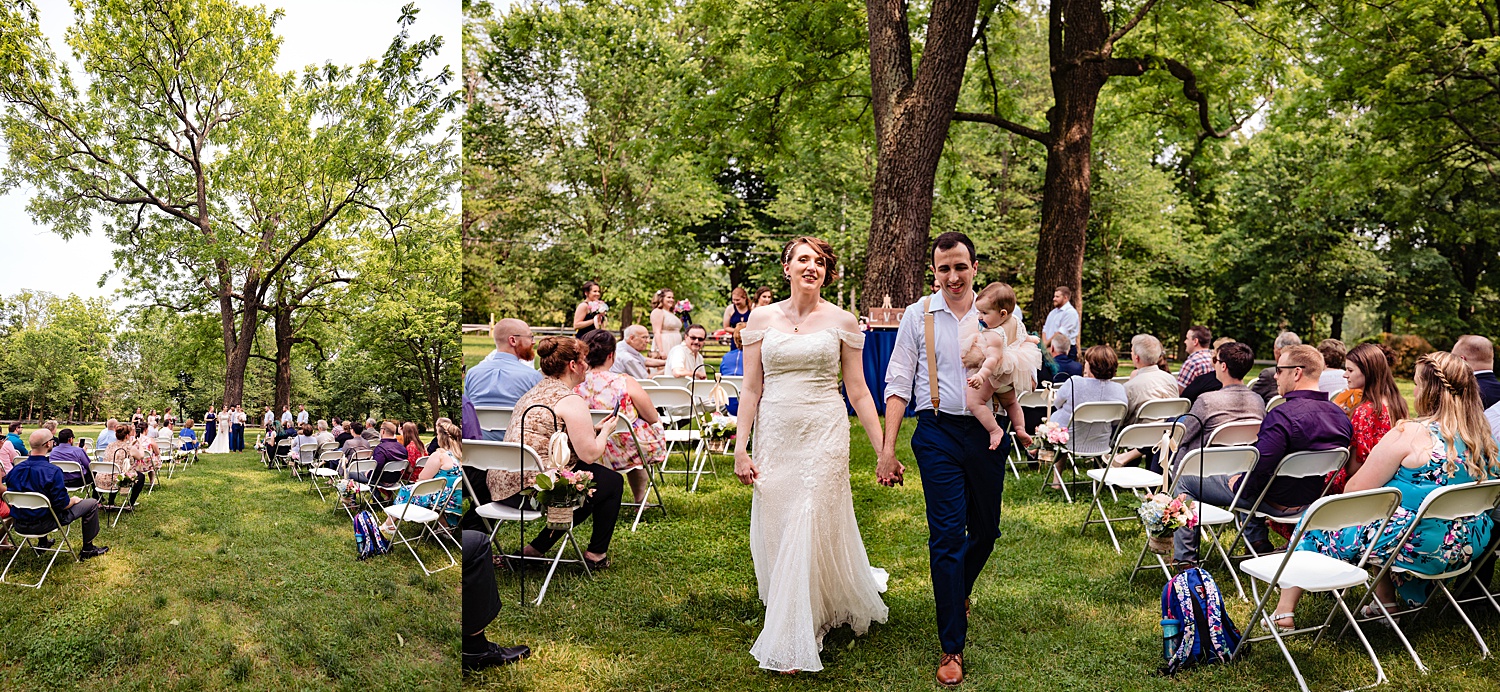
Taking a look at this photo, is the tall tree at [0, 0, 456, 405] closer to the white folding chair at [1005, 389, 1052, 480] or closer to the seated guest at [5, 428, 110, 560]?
the seated guest at [5, 428, 110, 560]

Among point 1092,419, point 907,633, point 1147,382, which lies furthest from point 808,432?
point 1147,382

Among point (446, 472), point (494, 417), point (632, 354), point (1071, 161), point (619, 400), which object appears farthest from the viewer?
point (1071, 161)

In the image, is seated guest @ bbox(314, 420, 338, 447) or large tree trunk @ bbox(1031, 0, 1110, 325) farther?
large tree trunk @ bbox(1031, 0, 1110, 325)

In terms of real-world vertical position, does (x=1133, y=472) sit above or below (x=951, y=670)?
above

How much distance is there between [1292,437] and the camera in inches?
184

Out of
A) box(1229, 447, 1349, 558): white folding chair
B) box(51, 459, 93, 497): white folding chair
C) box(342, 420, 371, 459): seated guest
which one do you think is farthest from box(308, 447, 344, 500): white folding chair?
box(1229, 447, 1349, 558): white folding chair

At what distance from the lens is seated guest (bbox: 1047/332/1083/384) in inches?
378

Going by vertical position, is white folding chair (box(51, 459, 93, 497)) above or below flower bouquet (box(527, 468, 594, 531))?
above

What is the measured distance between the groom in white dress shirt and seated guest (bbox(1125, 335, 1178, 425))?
3503 mm

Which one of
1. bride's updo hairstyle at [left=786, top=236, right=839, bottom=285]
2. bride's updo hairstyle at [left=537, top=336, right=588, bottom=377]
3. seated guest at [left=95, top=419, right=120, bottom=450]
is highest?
bride's updo hairstyle at [left=786, top=236, right=839, bottom=285]

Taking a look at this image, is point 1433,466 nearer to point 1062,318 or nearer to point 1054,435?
point 1054,435

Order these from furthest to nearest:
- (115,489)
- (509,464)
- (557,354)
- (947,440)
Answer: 1. (557,354)
2. (509,464)
3. (947,440)
4. (115,489)

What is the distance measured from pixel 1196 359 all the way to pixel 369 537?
24.4 feet

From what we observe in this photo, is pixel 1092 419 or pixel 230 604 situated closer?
pixel 230 604
